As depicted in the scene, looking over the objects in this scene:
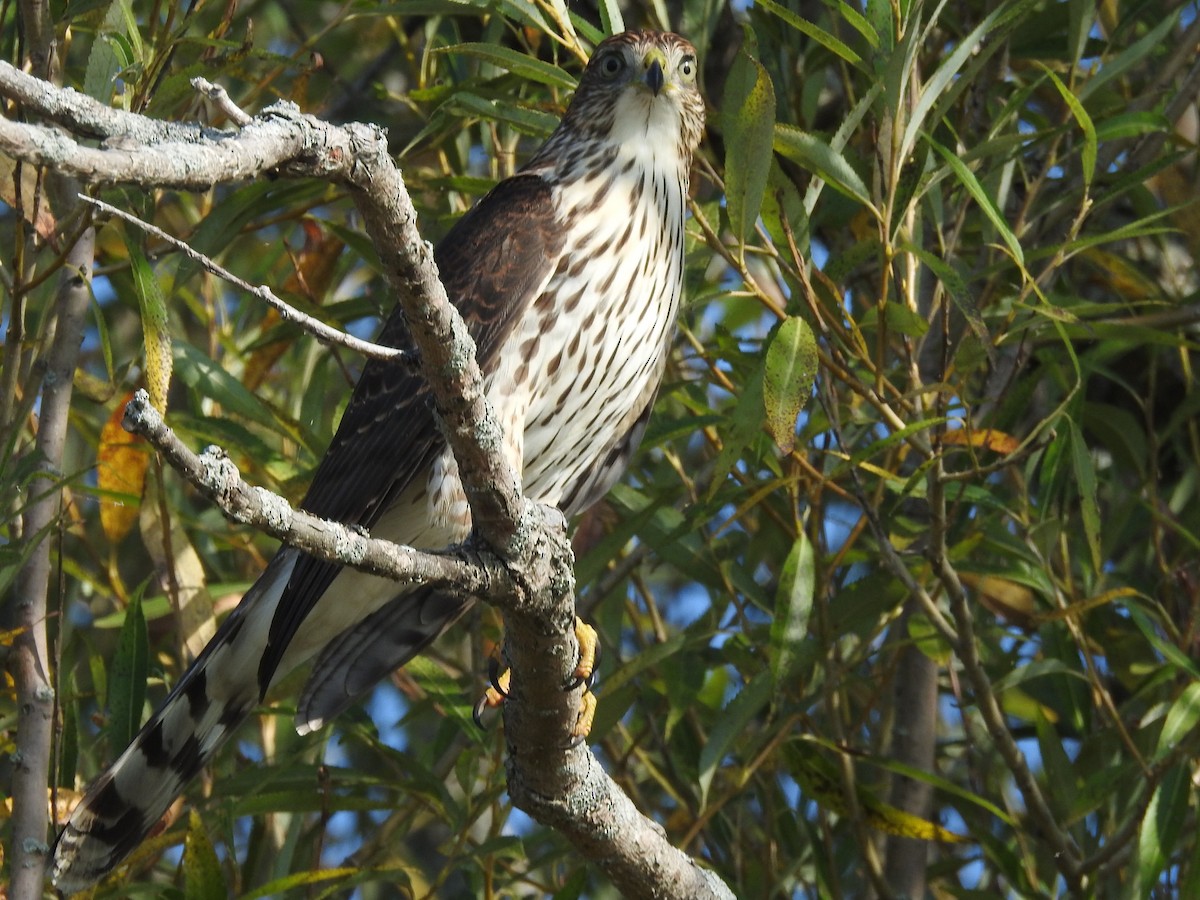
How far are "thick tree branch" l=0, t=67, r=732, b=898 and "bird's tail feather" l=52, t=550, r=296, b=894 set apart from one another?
0.89m

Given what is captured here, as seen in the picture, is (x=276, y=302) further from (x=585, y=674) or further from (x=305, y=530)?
(x=585, y=674)

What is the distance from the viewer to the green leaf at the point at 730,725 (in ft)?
12.2

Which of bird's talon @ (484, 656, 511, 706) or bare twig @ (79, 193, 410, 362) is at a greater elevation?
bird's talon @ (484, 656, 511, 706)

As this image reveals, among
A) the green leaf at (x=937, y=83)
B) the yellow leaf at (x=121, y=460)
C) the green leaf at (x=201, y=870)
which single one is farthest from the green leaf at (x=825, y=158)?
the green leaf at (x=201, y=870)

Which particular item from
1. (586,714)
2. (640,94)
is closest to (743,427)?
(586,714)

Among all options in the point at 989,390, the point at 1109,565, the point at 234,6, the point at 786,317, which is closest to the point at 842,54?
the point at 786,317

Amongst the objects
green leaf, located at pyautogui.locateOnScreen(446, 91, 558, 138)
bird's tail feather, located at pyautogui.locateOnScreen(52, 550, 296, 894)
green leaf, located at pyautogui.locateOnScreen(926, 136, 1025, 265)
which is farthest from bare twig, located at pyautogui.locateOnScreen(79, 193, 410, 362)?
bird's tail feather, located at pyautogui.locateOnScreen(52, 550, 296, 894)

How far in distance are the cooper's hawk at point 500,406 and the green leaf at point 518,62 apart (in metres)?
0.26

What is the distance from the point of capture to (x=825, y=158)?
328cm

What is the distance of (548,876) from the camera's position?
4672 millimetres

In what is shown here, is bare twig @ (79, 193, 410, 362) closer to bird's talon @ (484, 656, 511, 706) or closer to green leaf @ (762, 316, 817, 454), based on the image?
green leaf @ (762, 316, 817, 454)

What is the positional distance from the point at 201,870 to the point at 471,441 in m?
1.52

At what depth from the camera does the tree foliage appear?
3.40 m

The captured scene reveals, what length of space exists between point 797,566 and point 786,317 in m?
0.69
